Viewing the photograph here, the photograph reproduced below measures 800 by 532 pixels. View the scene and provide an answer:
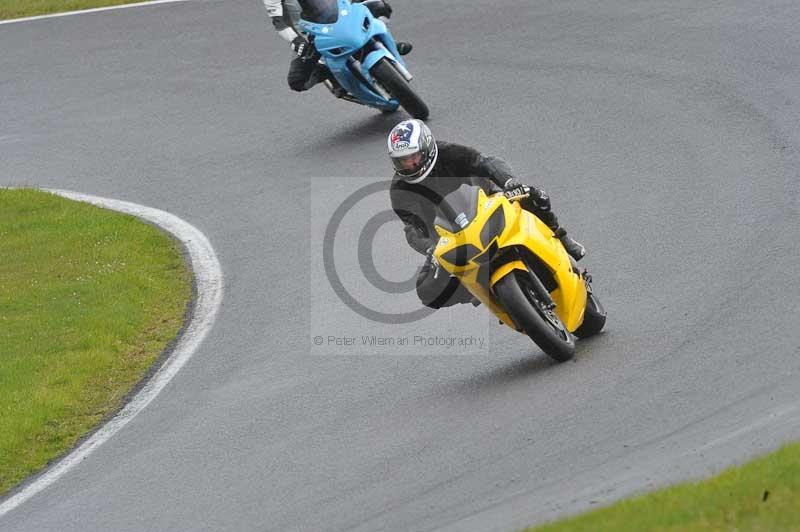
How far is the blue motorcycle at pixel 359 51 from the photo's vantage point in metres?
15.2

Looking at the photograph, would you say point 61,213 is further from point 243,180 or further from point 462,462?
point 462,462

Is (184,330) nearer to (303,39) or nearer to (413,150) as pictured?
(413,150)

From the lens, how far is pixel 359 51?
15570mm

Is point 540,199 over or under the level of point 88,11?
over

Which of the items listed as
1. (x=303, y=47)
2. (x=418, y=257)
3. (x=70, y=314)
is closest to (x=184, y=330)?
(x=70, y=314)

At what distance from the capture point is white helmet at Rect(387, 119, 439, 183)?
355 inches

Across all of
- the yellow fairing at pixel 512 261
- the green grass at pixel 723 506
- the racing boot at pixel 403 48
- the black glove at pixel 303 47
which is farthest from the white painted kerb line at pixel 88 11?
the green grass at pixel 723 506

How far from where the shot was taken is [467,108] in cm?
1577

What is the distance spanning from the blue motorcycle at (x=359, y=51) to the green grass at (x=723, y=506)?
9591 millimetres

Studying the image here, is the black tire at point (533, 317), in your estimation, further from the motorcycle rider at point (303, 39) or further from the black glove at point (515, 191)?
the motorcycle rider at point (303, 39)

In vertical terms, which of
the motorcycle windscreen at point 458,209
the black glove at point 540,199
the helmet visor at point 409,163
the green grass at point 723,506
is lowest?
the black glove at point 540,199

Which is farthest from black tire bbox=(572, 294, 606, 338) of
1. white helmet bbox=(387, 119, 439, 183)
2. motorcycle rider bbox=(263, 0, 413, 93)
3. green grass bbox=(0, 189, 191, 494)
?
motorcycle rider bbox=(263, 0, 413, 93)

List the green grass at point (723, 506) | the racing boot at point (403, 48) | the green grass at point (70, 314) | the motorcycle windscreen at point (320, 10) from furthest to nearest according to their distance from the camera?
the racing boot at point (403, 48)
the motorcycle windscreen at point (320, 10)
the green grass at point (70, 314)
the green grass at point (723, 506)

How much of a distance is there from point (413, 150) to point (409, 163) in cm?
12
